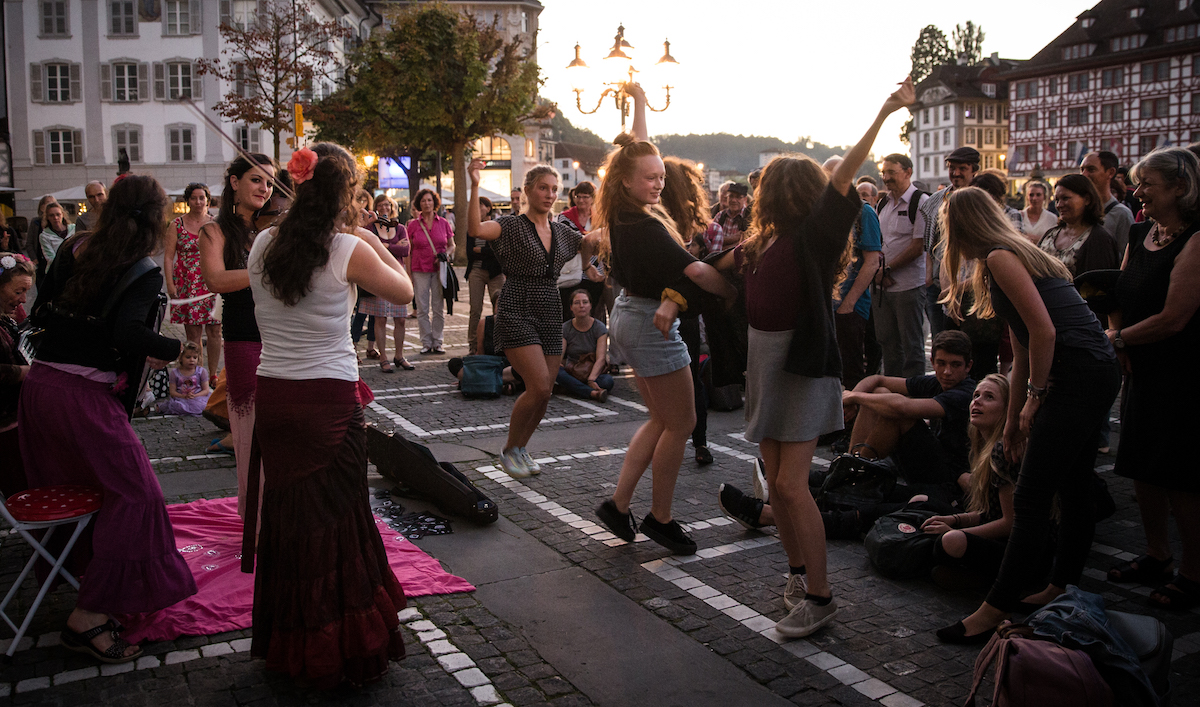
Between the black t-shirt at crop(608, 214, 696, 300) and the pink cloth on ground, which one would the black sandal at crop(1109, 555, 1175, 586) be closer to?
the black t-shirt at crop(608, 214, 696, 300)

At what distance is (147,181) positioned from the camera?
13.3 feet

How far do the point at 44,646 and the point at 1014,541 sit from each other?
13.1 ft

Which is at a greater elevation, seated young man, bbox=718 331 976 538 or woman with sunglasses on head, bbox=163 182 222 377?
woman with sunglasses on head, bbox=163 182 222 377

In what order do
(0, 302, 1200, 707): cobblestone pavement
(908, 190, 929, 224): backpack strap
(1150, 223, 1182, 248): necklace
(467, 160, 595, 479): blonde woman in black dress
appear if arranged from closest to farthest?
(0, 302, 1200, 707): cobblestone pavement
(1150, 223, 1182, 248): necklace
(467, 160, 595, 479): blonde woman in black dress
(908, 190, 929, 224): backpack strap

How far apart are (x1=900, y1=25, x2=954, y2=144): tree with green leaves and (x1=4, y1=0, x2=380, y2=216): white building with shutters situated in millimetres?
68421

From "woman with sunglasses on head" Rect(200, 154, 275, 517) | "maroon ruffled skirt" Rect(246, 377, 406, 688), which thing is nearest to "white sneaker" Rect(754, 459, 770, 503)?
"maroon ruffled skirt" Rect(246, 377, 406, 688)

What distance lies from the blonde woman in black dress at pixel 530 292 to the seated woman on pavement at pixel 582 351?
327cm

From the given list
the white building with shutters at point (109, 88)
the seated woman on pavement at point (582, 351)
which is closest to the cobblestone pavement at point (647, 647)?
the seated woman on pavement at point (582, 351)

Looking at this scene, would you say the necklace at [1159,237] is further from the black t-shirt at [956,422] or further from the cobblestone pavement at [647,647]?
the cobblestone pavement at [647,647]

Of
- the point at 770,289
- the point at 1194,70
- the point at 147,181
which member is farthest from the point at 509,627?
the point at 1194,70

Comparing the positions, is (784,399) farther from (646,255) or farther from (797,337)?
(646,255)

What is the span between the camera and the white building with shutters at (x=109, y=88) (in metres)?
43.5

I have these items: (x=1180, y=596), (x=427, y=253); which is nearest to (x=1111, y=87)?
(x=427, y=253)

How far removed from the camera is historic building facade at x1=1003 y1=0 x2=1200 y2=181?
61.2m
